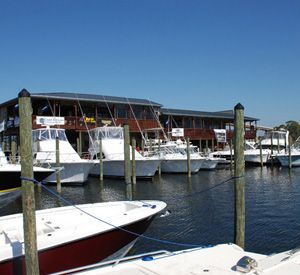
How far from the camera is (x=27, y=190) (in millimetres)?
6094

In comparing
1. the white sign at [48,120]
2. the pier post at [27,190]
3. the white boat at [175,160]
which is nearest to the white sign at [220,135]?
the white boat at [175,160]

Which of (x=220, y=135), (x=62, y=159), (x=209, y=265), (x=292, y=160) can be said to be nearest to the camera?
(x=209, y=265)

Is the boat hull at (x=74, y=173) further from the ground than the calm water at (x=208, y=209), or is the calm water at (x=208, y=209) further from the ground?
the boat hull at (x=74, y=173)

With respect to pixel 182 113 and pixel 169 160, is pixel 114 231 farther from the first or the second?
pixel 182 113

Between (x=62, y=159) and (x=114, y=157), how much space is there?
4.70 metres

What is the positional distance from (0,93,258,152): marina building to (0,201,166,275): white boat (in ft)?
78.4

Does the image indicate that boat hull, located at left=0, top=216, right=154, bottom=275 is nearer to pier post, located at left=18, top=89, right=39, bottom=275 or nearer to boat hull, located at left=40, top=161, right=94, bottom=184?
pier post, located at left=18, top=89, right=39, bottom=275

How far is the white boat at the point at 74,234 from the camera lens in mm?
6984

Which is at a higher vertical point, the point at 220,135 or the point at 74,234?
the point at 220,135

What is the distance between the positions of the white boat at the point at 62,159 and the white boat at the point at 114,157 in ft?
9.19

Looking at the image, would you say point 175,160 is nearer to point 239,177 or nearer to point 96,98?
point 96,98

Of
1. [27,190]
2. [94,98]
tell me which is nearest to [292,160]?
[94,98]

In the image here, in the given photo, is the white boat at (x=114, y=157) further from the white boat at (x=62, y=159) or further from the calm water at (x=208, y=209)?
the white boat at (x=62, y=159)

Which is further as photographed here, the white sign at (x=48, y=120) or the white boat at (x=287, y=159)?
the white boat at (x=287, y=159)
